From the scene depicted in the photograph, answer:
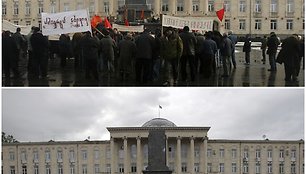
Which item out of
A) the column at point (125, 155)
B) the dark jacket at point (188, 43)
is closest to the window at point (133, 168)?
the column at point (125, 155)

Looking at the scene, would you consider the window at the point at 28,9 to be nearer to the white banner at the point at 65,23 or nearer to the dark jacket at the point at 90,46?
the white banner at the point at 65,23

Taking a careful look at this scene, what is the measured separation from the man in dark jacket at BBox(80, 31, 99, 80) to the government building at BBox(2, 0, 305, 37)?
45.3 meters

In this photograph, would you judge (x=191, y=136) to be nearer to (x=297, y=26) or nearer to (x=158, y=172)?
(x=297, y=26)

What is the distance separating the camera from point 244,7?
6062 cm

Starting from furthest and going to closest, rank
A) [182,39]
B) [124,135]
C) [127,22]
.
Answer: [124,135], [127,22], [182,39]

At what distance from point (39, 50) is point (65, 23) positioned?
99 centimetres

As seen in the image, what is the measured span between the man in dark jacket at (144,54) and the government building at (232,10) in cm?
4543

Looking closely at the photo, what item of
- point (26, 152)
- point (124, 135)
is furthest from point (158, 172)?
point (26, 152)

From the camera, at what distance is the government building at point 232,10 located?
5919cm

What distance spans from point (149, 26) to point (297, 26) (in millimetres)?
37223

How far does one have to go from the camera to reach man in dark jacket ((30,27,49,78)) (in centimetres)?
1385

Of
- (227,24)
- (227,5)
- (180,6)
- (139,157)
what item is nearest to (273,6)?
(227,5)

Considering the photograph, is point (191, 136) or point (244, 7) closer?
point (191, 136)

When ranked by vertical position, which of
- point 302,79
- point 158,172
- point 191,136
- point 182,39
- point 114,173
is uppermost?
point 182,39
